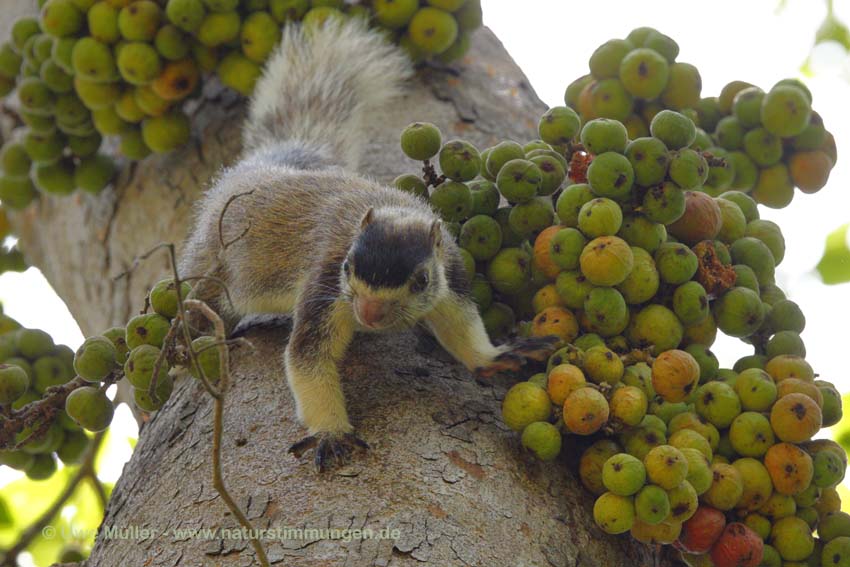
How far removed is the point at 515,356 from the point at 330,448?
21.2 inches

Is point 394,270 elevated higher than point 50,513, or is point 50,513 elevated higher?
point 394,270

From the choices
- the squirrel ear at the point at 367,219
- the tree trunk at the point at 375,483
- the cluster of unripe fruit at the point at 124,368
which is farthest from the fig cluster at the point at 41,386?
the squirrel ear at the point at 367,219

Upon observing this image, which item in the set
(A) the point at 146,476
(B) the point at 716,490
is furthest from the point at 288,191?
(B) the point at 716,490

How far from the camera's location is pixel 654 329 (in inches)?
79.0

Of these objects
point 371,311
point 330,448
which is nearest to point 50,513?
point 371,311

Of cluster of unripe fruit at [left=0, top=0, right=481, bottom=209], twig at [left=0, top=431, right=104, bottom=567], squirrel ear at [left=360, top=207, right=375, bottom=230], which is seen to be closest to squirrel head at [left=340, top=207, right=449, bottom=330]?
squirrel ear at [left=360, top=207, right=375, bottom=230]

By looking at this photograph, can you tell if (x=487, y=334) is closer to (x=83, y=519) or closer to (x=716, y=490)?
(x=716, y=490)

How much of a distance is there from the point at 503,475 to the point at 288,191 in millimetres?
1481

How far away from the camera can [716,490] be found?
1812 mm

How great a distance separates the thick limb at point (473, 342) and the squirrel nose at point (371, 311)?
163 millimetres

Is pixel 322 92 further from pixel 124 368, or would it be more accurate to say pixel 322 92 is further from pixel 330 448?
pixel 330 448

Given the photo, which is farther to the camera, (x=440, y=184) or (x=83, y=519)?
(x=83, y=519)

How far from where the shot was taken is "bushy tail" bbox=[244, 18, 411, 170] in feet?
10.1

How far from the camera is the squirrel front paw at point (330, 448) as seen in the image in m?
1.81
